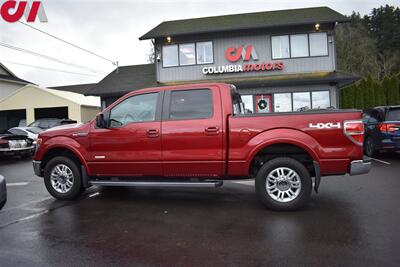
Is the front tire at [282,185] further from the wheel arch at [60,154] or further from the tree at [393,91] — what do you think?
the tree at [393,91]

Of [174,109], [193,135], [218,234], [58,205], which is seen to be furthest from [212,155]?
[58,205]

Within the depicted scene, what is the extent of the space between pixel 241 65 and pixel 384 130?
10751mm

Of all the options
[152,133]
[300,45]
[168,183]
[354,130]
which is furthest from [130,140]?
[300,45]

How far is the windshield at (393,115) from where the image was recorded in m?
10.6

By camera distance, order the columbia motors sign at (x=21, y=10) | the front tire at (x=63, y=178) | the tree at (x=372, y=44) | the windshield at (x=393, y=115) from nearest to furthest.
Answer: the front tire at (x=63, y=178), the windshield at (x=393, y=115), the columbia motors sign at (x=21, y=10), the tree at (x=372, y=44)

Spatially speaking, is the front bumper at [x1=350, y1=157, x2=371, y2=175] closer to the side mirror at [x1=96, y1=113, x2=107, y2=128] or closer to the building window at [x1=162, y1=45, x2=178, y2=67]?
the side mirror at [x1=96, y1=113, x2=107, y2=128]

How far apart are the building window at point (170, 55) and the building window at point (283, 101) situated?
6.16m

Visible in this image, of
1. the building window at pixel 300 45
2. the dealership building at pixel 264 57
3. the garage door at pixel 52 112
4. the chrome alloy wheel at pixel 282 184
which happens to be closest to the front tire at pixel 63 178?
the chrome alloy wheel at pixel 282 184

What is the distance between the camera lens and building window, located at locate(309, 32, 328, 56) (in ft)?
64.3

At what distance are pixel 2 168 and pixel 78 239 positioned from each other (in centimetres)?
950

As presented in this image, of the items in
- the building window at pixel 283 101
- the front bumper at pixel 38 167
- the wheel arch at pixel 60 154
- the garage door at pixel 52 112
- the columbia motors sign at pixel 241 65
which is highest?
the columbia motors sign at pixel 241 65

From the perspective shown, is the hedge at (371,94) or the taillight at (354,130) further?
the hedge at (371,94)

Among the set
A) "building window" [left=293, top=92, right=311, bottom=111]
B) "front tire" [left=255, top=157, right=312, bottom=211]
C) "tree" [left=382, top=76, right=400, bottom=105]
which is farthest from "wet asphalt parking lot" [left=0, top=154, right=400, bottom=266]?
"tree" [left=382, top=76, right=400, bottom=105]

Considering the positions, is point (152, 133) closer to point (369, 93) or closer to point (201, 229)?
point (201, 229)
